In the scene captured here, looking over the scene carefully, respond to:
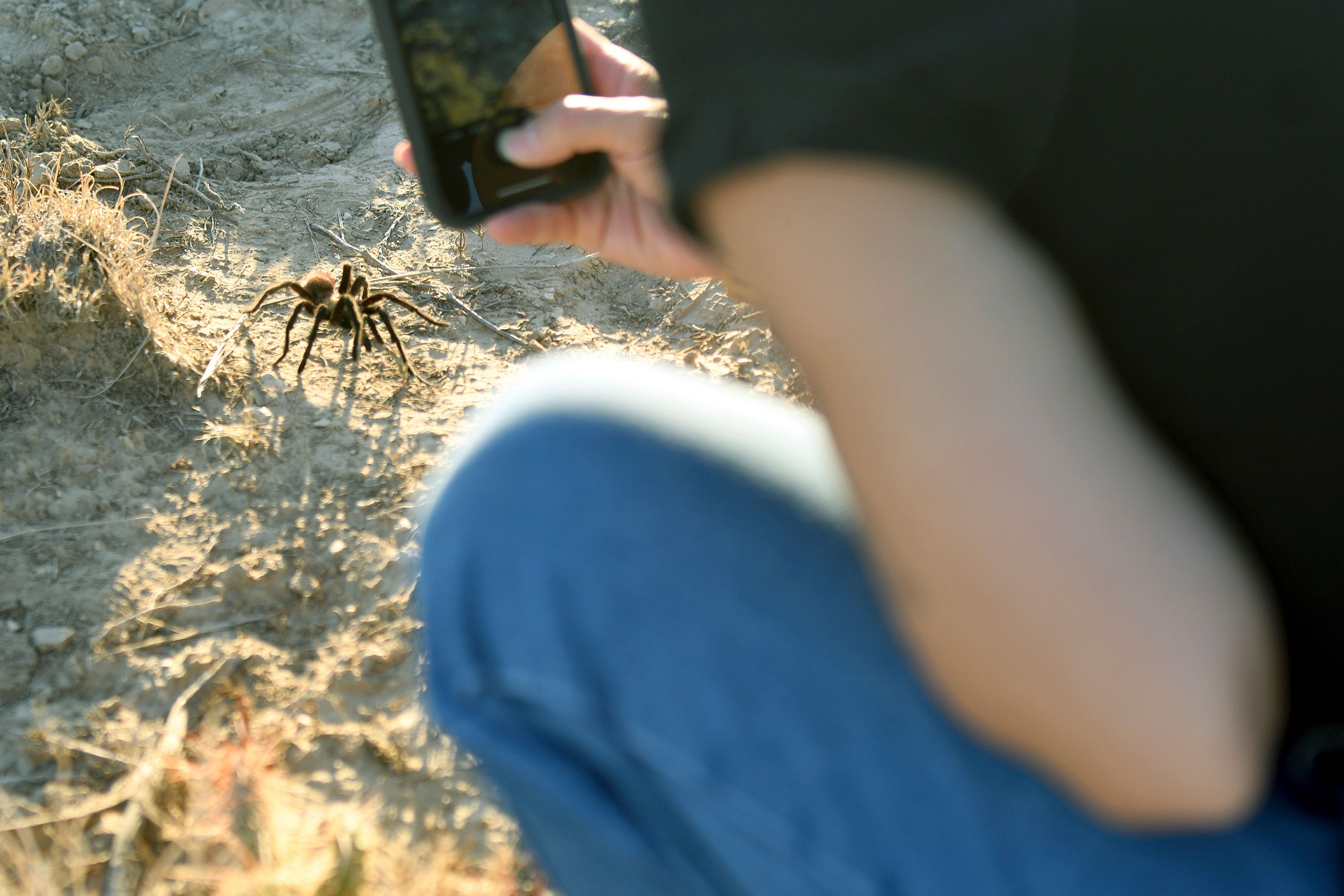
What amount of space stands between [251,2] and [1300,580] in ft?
14.3

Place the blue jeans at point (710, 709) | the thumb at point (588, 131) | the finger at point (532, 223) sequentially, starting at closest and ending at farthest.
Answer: the blue jeans at point (710, 709) → the thumb at point (588, 131) → the finger at point (532, 223)

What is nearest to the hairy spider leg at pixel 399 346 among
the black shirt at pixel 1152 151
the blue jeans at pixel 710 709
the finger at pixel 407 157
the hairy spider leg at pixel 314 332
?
the hairy spider leg at pixel 314 332

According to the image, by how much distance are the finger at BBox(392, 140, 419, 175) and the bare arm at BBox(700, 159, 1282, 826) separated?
61 cm

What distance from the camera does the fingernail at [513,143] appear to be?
989 mm

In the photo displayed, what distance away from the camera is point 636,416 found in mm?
898

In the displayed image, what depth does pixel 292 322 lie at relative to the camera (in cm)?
223

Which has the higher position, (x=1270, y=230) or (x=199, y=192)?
(x=1270, y=230)

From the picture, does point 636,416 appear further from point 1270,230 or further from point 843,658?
point 1270,230

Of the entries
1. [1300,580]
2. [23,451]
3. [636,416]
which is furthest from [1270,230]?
[23,451]

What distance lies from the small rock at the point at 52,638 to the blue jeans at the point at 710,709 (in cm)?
115

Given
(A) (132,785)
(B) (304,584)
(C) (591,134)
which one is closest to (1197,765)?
(C) (591,134)

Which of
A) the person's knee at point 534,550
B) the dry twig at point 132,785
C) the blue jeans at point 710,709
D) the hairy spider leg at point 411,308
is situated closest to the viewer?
the blue jeans at point 710,709

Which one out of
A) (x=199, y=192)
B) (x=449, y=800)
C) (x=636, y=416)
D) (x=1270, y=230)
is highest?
(x=1270, y=230)

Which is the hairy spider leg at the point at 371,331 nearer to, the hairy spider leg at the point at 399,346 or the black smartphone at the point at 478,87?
the hairy spider leg at the point at 399,346
